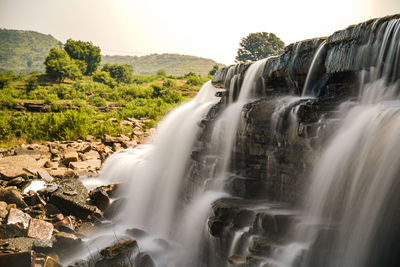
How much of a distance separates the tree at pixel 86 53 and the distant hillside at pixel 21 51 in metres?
75.1

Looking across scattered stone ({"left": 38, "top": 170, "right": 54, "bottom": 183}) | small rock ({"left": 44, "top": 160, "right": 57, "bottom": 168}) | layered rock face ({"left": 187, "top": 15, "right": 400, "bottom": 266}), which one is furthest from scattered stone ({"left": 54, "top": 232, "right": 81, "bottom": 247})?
small rock ({"left": 44, "top": 160, "right": 57, "bottom": 168})

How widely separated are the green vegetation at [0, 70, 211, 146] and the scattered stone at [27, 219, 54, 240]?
1101 centimetres

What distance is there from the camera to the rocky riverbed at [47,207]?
6918mm

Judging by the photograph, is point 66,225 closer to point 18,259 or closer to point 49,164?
point 18,259

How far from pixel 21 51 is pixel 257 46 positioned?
15954cm

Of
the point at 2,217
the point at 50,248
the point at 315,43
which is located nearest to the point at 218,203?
the point at 50,248

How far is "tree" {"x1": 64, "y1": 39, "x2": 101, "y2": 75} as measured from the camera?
238 feet

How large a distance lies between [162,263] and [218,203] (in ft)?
7.17

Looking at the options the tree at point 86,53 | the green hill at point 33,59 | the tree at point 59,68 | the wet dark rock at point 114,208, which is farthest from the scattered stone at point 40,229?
the green hill at point 33,59

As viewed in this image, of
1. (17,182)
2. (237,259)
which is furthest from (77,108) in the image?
(237,259)

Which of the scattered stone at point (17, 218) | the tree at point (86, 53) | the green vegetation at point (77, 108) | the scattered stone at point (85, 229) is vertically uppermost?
the tree at point (86, 53)

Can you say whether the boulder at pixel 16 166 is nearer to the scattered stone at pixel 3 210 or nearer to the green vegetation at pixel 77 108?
the scattered stone at pixel 3 210

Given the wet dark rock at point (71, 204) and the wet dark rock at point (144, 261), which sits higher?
the wet dark rock at point (71, 204)

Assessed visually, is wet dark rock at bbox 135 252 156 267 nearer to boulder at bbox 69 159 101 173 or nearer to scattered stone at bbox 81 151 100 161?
boulder at bbox 69 159 101 173
